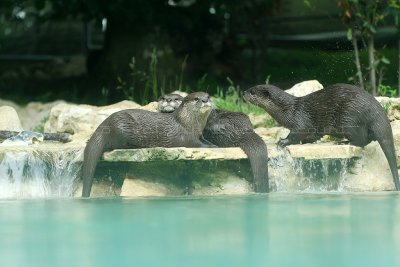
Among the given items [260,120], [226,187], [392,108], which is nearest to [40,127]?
[260,120]

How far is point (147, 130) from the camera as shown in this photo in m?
5.26

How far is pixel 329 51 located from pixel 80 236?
446 cm

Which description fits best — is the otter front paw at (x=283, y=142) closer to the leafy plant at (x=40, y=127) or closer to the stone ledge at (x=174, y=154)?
the stone ledge at (x=174, y=154)

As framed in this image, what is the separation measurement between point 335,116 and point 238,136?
24.1 inches

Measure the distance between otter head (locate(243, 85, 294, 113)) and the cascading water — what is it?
123cm

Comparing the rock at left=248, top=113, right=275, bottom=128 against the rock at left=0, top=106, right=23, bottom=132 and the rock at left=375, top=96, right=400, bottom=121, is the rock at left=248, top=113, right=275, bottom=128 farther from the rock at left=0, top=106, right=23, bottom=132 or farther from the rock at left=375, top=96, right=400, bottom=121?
the rock at left=0, top=106, right=23, bottom=132

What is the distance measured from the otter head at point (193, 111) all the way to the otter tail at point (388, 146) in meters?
1.01

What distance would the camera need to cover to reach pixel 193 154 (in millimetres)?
4988

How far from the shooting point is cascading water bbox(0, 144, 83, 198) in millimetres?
5172

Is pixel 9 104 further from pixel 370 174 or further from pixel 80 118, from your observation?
pixel 370 174

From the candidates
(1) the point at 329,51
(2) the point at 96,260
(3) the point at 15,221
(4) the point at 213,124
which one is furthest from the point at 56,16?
(2) the point at 96,260

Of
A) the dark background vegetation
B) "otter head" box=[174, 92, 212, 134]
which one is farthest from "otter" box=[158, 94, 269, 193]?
the dark background vegetation

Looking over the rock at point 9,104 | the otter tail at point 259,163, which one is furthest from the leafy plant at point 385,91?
the rock at point 9,104

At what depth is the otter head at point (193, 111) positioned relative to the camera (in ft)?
17.6
